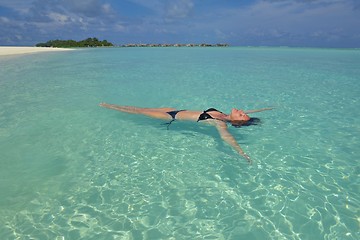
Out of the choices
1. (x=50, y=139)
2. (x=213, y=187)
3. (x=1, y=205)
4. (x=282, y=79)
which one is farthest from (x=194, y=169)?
(x=282, y=79)

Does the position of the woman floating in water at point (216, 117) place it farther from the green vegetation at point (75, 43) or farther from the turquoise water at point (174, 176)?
the green vegetation at point (75, 43)

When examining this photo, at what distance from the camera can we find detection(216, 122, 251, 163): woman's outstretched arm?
5.82m

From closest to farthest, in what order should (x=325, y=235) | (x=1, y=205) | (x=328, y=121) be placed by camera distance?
(x=325, y=235), (x=1, y=205), (x=328, y=121)

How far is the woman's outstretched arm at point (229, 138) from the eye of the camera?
582cm

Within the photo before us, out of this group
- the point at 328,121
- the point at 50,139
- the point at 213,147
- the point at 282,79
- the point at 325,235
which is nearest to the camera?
the point at 325,235

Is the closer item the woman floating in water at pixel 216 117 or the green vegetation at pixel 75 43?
the woman floating in water at pixel 216 117

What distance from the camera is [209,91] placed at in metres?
13.1

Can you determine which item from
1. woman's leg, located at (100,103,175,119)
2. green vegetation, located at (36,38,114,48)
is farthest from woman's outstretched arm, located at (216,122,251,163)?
green vegetation, located at (36,38,114,48)

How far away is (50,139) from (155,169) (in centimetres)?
331

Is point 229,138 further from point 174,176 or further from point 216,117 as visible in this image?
point 174,176

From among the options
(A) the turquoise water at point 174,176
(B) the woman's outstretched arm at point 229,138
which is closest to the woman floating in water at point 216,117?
(B) the woman's outstretched arm at point 229,138

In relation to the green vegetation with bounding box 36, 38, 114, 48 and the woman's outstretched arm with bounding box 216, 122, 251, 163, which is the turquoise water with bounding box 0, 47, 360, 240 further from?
the green vegetation with bounding box 36, 38, 114, 48

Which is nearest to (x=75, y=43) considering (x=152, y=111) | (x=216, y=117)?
(x=152, y=111)

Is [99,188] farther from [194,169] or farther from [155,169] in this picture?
[194,169]
